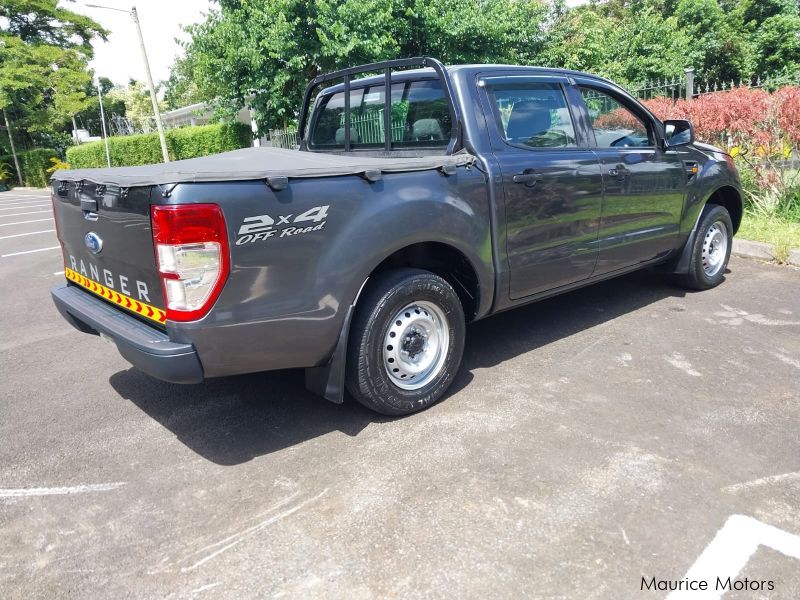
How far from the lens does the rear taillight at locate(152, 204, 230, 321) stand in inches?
104

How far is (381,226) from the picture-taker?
10.4 feet

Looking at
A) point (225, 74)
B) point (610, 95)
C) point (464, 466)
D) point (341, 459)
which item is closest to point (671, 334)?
point (610, 95)

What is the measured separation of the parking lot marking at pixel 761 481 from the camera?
2.72 meters

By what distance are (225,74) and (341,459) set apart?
14049 mm

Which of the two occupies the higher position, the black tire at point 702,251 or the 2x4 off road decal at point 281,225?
the 2x4 off road decal at point 281,225

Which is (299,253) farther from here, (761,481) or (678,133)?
(678,133)

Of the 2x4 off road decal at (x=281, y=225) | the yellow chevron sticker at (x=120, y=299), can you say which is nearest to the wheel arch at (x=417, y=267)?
the 2x4 off road decal at (x=281, y=225)

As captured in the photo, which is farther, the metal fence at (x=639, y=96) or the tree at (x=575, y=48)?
the tree at (x=575, y=48)

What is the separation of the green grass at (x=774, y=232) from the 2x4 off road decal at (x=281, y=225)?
5.61 metres

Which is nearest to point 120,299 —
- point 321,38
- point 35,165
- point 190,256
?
point 190,256

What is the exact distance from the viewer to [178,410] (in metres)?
3.76

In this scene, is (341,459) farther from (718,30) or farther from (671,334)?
(718,30)

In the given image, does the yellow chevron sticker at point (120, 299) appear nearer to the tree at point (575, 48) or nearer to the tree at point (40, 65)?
the tree at point (575, 48)

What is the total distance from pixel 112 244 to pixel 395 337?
1526mm
